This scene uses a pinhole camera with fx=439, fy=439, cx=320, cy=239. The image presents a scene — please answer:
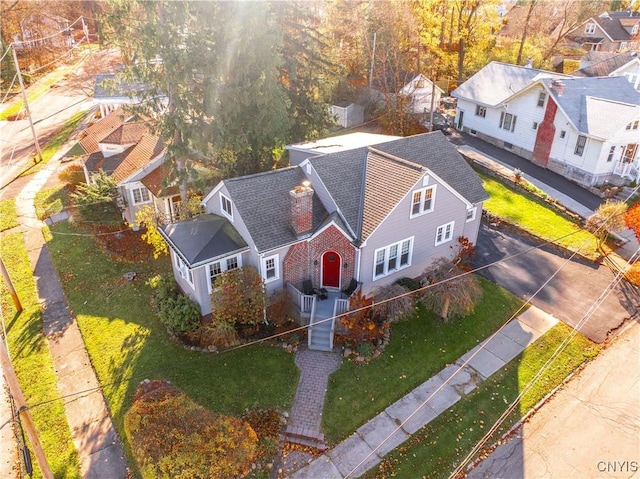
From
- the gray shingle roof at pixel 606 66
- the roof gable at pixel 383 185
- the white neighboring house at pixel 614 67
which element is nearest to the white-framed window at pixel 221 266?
the roof gable at pixel 383 185

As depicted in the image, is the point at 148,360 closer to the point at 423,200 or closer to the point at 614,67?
the point at 423,200

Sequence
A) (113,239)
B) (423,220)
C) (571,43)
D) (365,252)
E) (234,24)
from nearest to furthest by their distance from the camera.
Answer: (365,252)
(423,220)
(234,24)
(113,239)
(571,43)

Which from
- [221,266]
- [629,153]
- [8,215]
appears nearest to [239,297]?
[221,266]

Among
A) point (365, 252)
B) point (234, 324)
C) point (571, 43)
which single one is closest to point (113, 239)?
point (234, 324)

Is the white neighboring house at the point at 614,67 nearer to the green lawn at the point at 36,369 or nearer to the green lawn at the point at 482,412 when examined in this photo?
the green lawn at the point at 482,412

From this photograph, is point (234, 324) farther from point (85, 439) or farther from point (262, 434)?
point (85, 439)

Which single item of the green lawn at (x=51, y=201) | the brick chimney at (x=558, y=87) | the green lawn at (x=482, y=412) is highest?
the brick chimney at (x=558, y=87)
